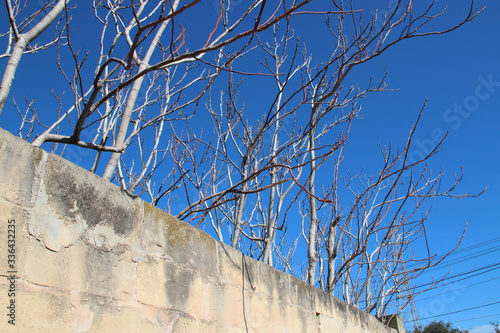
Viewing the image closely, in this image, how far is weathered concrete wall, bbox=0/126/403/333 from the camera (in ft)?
4.54

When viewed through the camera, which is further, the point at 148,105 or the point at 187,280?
the point at 148,105

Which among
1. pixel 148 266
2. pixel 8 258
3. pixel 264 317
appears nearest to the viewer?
pixel 8 258

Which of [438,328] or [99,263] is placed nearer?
[99,263]

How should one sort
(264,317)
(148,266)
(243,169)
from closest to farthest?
(148,266) → (264,317) → (243,169)

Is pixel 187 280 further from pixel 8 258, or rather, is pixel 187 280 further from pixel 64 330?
pixel 8 258

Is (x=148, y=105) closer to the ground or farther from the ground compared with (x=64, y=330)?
farther from the ground

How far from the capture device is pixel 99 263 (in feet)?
5.41

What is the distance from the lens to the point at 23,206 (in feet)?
4.68

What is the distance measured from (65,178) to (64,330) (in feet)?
1.84

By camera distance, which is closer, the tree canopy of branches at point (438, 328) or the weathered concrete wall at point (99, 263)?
the weathered concrete wall at point (99, 263)

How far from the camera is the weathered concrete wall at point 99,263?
138 cm

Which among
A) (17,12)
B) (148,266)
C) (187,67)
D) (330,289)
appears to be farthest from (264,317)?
(17,12)

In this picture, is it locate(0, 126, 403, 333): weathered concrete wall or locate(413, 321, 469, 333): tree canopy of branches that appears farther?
locate(413, 321, 469, 333): tree canopy of branches

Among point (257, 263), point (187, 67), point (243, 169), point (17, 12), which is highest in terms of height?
point (17, 12)
